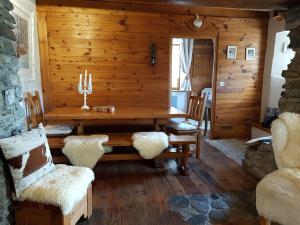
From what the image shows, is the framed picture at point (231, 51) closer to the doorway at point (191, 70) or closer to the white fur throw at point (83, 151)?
the doorway at point (191, 70)

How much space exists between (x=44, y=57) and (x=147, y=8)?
198 centimetres

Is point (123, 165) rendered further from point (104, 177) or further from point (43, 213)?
point (43, 213)

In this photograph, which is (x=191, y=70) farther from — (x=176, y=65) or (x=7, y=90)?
(x=7, y=90)

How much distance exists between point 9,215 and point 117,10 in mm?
3484

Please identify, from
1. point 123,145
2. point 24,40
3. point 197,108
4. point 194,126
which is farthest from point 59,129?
point 197,108

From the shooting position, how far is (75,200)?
5.98ft

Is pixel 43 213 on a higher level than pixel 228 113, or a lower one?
lower

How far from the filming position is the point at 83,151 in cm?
290

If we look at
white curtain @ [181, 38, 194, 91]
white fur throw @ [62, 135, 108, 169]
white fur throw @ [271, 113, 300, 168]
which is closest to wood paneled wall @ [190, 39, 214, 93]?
white curtain @ [181, 38, 194, 91]

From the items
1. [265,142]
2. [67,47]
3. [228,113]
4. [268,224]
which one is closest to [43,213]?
[268,224]

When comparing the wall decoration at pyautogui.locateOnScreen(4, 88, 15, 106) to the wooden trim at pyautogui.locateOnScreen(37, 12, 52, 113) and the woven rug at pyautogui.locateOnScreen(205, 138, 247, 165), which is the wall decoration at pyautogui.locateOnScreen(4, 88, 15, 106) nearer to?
the wooden trim at pyautogui.locateOnScreen(37, 12, 52, 113)

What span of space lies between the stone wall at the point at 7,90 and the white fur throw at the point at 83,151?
0.85 m

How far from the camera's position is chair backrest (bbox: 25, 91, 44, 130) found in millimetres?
3184

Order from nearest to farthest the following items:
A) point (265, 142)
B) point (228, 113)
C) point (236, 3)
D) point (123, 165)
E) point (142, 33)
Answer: point (236, 3)
point (265, 142)
point (123, 165)
point (142, 33)
point (228, 113)
